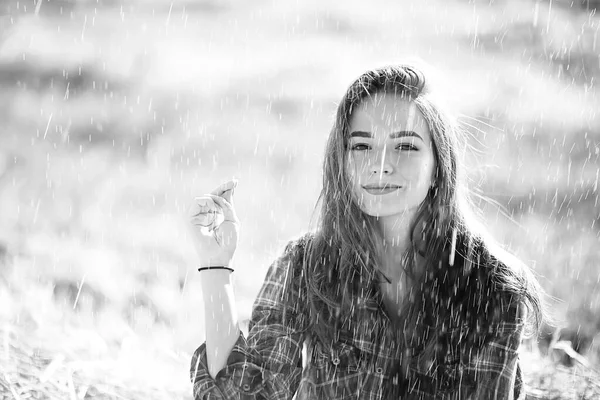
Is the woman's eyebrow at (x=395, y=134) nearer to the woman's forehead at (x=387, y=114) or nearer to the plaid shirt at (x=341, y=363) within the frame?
the woman's forehead at (x=387, y=114)

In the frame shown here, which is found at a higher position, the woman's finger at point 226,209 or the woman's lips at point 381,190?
the woman's lips at point 381,190

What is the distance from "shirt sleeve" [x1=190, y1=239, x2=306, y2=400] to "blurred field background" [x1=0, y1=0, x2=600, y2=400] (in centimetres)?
68

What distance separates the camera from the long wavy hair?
175 centimetres

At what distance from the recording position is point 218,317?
1.55m

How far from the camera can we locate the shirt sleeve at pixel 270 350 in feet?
5.13

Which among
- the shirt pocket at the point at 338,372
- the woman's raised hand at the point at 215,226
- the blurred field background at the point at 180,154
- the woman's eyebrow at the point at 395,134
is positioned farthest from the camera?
the blurred field background at the point at 180,154

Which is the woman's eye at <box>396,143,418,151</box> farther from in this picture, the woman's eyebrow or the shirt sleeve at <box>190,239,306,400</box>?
the shirt sleeve at <box>190,239,306,400</box>

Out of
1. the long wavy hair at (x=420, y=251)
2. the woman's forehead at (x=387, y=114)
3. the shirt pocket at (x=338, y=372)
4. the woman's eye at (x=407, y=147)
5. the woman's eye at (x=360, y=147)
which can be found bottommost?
the shirt pocket at (x=338, y=372)

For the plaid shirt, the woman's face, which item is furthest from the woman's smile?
the plaid shirt

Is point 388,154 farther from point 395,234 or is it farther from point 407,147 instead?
point 395,234

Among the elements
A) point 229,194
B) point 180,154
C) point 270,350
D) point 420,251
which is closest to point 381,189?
point 420,251

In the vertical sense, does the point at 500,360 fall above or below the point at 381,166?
below

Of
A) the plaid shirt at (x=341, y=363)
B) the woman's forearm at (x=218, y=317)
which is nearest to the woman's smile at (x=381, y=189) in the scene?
the plaid shirt at (x=341, y=363)

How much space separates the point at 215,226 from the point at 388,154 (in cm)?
53
